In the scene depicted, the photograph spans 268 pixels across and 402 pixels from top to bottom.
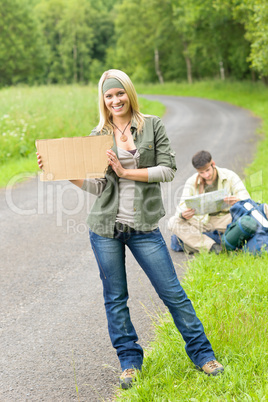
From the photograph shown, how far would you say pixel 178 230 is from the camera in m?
6.03

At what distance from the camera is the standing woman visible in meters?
3.06

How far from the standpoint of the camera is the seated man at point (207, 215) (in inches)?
229

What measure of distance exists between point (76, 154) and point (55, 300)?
2.43 m

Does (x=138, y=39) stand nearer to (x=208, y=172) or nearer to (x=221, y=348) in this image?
(x=208, y=172)

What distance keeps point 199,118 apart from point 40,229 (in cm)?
1529

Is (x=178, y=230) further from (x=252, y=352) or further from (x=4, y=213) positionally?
(x=4, y=213)

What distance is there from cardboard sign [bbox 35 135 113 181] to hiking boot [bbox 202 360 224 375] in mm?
1469

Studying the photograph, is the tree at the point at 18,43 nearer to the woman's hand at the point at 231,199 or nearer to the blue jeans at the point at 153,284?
the woman's hand at the point at 231,199

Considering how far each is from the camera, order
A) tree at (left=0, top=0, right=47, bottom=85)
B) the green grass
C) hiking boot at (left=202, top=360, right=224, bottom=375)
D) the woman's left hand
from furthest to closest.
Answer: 1. tree at (left=0, top=0, right=47, bottom=85)
2. the green grass
3. hiking boot at (left=202, top=360, right=224, bottom=375)
4. the woman's left hand

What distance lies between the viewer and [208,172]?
19.5 feet

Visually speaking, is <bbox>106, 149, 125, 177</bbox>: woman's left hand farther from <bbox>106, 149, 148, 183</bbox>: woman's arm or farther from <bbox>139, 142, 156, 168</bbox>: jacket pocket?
<bbox>139, 142, 156, 168</bbox>: jacket pocket

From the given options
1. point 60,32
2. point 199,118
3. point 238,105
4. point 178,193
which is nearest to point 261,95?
point 238,105

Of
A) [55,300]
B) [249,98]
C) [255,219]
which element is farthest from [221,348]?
[249,98]

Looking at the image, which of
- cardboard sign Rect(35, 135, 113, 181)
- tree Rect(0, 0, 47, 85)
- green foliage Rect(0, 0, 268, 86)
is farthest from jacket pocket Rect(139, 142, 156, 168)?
tree Rect(0, 0, 47, 85)
